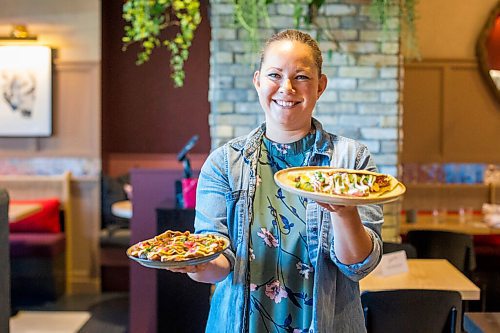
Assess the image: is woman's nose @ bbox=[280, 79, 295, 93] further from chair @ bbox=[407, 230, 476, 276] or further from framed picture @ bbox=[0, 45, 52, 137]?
framed picture @ bbox=[0, 45, 52, 137]

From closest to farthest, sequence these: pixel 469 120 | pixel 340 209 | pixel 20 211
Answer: pixel 340 209 < pixel 20 211 < pixel 469 120

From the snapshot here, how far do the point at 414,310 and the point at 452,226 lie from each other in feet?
8.53

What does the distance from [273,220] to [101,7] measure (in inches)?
195

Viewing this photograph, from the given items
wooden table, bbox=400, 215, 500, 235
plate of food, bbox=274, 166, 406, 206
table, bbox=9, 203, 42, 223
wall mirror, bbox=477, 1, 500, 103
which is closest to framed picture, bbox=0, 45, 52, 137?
table, bbox=9, 203, 42, 223

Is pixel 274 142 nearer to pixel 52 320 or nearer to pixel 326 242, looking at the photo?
pixel 326 242

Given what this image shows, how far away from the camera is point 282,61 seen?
1433mm

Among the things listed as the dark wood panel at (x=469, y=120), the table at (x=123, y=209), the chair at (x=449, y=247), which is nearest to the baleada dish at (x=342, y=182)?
the chair at (x=449, y=247)

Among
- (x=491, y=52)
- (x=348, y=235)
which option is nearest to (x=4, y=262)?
(x=348, y=235)

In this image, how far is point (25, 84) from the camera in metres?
5.75

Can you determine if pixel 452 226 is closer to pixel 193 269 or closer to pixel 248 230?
pixel 248 230

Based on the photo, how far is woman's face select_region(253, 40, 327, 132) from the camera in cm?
143

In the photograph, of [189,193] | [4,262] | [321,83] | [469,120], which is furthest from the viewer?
[469,120]

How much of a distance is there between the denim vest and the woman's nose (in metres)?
0.16

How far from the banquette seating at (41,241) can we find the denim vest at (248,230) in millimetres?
4288
